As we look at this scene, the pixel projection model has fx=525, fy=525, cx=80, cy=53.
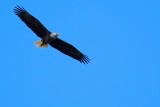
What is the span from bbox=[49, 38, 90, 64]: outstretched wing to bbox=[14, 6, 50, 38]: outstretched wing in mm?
740

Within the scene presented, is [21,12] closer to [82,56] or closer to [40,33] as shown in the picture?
[40,33]

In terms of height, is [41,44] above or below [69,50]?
below

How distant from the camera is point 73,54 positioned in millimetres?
21875

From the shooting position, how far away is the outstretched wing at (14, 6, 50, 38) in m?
20.8

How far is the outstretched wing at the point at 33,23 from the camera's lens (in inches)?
821

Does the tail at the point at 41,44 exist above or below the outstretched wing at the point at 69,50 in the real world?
below

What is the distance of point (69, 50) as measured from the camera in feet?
71.3

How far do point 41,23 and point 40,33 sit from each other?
1.37 feet

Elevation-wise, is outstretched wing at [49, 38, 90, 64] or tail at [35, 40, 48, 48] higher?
outstretched wing at [49, 38, 90, 64]

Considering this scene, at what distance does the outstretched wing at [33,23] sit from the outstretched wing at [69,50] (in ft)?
2.43

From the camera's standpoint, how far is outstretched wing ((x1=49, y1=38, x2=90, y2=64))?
21.5m

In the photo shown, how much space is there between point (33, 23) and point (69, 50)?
6.47 feet

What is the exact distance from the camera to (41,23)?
68.3ft

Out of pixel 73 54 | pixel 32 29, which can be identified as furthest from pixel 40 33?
pixel 73 54
